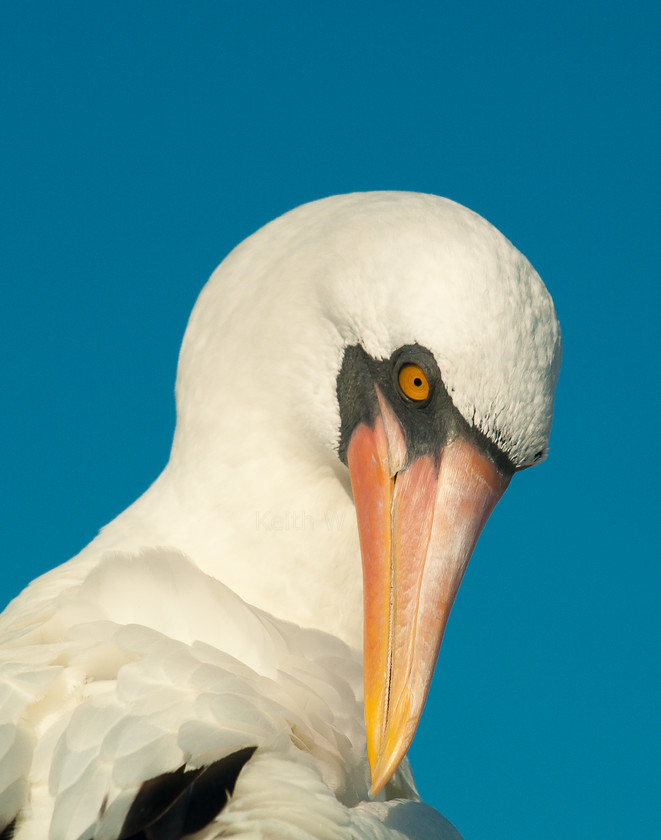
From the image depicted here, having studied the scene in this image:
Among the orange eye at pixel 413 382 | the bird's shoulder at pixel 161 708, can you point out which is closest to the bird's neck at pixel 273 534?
the bird's shoulder at pixel 161 708

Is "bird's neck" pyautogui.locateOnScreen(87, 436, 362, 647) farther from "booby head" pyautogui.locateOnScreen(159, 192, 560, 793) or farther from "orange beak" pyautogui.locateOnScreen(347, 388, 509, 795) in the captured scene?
"orange beak" pyautogui.locateOnScreen(347, 388, 509, 795)

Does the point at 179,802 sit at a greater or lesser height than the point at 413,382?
lesser

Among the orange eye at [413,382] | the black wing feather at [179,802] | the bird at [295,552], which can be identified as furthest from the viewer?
the orange eye at [413,382]

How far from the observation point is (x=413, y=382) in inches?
130

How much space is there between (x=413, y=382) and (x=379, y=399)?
0.17 m

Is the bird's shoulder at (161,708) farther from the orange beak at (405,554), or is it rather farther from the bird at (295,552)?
the orange beak at (405,554)

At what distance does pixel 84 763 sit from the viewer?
2613 mm

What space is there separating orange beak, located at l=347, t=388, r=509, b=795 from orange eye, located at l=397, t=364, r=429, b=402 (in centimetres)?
12

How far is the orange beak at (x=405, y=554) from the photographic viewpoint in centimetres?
302

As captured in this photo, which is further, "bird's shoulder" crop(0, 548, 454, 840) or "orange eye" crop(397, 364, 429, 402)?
"orange eye" crop(397, 364, 429, 402)

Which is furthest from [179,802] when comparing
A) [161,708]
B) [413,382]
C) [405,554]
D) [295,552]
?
[413,382]

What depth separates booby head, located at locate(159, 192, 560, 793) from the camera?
123 inches

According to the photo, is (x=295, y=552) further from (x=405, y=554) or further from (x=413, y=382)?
(x=413, y=382)

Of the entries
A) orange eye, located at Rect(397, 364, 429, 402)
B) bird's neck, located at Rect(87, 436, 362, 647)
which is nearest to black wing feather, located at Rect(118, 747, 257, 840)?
bird's neck, located at Rect(87, 436, 362, 647)
